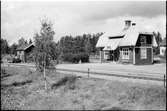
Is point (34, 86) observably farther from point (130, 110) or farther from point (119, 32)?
point (119, 32)

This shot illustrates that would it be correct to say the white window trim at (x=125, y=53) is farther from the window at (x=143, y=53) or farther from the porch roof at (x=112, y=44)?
the window at (x=143, y=53)

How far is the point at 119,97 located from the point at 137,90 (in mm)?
1223

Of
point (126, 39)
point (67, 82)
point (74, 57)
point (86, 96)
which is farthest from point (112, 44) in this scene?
point (86, 96)

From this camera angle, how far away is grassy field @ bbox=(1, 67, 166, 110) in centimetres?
1138

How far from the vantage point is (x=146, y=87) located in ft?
41.9

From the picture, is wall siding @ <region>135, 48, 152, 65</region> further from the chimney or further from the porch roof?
the chimney

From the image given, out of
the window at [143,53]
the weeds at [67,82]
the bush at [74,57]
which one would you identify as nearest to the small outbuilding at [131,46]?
the window at [143,53]

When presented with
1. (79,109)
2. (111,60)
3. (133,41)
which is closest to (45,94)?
(79,109)

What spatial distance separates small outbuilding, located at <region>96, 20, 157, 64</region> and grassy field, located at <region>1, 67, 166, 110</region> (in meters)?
18.5

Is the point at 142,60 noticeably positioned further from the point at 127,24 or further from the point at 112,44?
the point at 127,24

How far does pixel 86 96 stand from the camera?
44.4ft

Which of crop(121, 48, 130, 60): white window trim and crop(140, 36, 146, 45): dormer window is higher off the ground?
crop(140, 36, 146, 45): dormer window

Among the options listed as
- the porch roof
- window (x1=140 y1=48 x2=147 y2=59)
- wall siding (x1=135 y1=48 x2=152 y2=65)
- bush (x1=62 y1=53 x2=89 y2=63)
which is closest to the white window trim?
wall siding (x1=135 y1=48 x2=152 y2=65)

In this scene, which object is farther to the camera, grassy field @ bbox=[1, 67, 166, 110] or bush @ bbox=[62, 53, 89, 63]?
bush @ bbox=[62, 53, 89, 63]
